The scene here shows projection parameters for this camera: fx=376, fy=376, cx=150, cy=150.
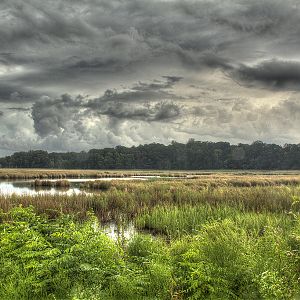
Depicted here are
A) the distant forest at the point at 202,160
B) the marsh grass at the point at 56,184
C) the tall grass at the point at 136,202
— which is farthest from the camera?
the distant forest at the point at 202,160

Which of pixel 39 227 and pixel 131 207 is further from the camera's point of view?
pixel 131 207

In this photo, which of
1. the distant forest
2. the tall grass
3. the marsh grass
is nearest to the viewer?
the tall grass

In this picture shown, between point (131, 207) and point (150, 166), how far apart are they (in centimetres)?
17560

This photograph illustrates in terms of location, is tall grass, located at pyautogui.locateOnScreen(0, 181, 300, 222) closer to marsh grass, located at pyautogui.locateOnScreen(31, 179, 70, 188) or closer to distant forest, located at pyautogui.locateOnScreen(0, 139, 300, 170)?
marsh grass, located at pyautogui.locateOnScreen(31, 179, 70, 188)

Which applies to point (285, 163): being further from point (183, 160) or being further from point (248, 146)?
point (183, 160)

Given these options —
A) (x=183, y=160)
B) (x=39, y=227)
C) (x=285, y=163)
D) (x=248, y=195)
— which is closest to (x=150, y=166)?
(x=183, y=160)

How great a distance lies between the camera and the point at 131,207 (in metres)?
22.7

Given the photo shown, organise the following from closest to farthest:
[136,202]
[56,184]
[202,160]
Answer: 1. [136,202]
2. [56,184]
3. [202,160]

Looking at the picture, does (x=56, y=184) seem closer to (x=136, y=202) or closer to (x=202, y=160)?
(x=136, y=202)

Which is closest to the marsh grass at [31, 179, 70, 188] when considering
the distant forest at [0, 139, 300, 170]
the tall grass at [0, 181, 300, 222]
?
the tall grass at [0, 181, 300, 222]

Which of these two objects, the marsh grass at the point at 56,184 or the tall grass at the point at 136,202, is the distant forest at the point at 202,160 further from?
the tall grass at the point at 136,202

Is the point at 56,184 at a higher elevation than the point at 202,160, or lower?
lower

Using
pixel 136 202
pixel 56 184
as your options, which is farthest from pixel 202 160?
pixel 136 202

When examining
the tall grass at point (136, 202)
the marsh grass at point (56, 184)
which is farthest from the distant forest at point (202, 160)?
the tall grass at point (136, 202)
